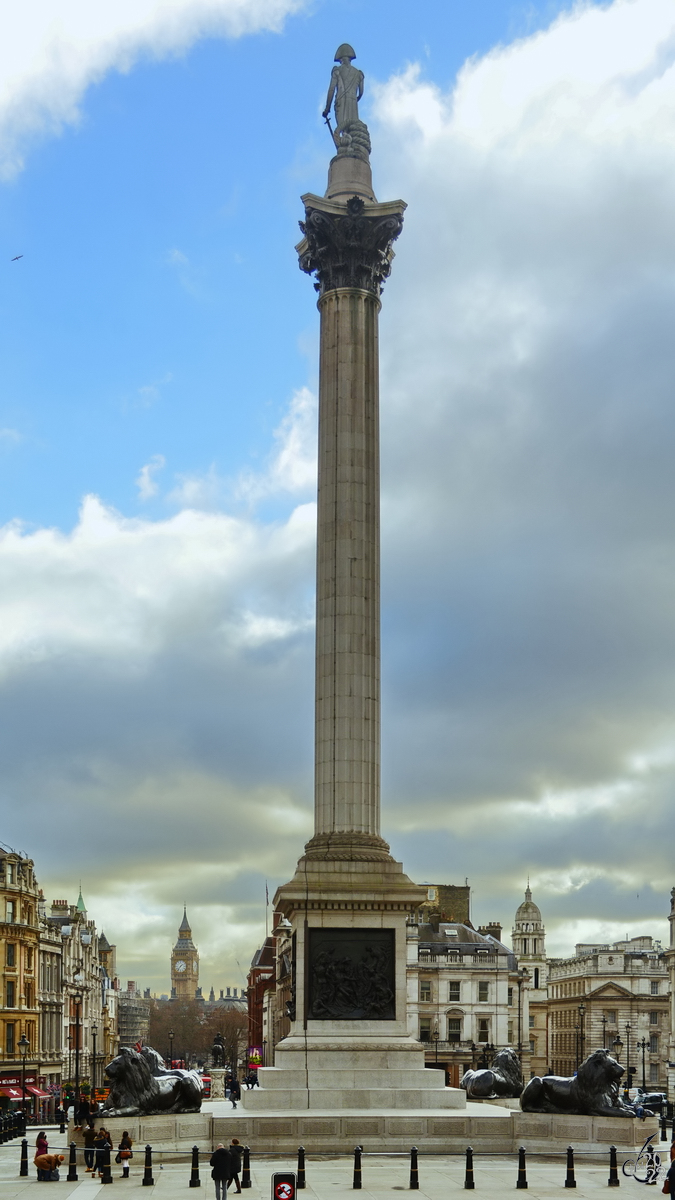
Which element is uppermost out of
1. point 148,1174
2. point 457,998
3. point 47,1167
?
point 148,1174

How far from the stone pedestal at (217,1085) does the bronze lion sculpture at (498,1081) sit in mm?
22711

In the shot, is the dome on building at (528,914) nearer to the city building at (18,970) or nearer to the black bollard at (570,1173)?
the city building at (18,970)

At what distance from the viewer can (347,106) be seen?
184 ft

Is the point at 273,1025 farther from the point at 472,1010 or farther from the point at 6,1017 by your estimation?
the point at 6,1017

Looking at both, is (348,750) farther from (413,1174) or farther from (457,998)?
(457,998)

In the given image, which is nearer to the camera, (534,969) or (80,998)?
(80,998)

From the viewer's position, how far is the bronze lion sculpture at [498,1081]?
154ft

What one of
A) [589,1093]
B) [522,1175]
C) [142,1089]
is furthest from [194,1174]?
[589,1093]

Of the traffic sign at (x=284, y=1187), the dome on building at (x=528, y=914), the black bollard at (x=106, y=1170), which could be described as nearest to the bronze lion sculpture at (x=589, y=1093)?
the black bollard at (x=106, y=1170)

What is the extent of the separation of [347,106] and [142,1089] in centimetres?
3808

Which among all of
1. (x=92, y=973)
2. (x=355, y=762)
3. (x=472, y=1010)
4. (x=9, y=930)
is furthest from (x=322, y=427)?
(x=92, y=973)

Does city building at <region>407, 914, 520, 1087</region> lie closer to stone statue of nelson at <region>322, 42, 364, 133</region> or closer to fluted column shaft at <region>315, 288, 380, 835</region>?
fluted column shaft at <region>315, 288, 380, 835</region>

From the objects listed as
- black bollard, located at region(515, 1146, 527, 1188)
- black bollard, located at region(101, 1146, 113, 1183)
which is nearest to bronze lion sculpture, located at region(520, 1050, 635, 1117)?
black bollard, located at region(515, 1146, 527, 1188)

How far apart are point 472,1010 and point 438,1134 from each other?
7664 cm
